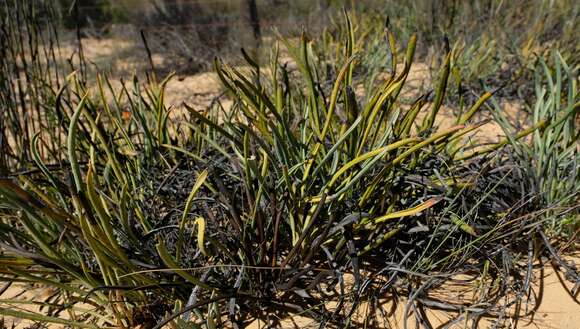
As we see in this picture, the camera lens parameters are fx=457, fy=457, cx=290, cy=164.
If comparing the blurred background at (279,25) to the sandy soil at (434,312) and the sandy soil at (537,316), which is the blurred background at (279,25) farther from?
the sandy soil at (537,316)

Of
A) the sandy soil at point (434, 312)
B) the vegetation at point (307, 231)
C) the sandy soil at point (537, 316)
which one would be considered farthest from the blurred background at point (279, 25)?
the sandy soil at point (537, 316)

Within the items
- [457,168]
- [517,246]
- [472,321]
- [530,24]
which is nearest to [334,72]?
[530,24]

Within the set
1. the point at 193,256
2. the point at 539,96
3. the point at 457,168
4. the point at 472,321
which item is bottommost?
the point at 472,321

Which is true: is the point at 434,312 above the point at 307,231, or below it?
below

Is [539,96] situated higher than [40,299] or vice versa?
[539,96]

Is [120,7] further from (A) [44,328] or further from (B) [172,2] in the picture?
(A) [44,328]

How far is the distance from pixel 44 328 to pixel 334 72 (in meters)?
2.84

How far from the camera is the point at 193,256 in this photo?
145 cm

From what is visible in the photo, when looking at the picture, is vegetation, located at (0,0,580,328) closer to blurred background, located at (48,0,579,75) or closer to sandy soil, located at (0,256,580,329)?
sandy soil, located at (0,256,580,329)

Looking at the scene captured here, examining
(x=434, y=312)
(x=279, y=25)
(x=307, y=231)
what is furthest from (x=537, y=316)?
(x=279, y=25)

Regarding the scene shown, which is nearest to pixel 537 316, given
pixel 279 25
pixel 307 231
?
pixel 307 231

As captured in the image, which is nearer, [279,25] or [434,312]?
[434,312]

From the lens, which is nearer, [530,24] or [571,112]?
[571,112]

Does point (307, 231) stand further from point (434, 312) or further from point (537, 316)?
point (537, 316)
